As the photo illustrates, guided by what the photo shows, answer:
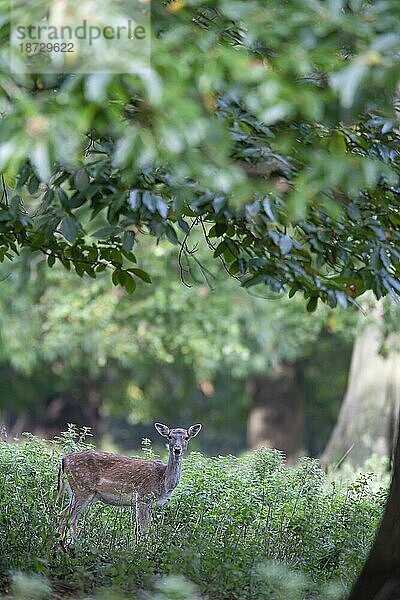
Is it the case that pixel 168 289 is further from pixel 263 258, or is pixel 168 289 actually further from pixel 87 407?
pixel 263 258

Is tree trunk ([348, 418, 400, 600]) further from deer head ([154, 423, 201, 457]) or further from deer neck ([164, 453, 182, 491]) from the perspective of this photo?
deer head ([154, 423, 201, 457])

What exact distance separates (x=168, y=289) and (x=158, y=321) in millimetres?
676

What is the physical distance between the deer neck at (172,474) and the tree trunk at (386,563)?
7.90 feet

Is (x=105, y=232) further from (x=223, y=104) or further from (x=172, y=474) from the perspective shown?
(x=172, y=474)

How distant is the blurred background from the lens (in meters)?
16.1

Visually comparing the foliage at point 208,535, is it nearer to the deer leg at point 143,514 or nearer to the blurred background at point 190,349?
the deer leg at point 143,514

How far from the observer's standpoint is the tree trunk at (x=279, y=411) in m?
22.5

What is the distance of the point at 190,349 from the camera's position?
18000 millimetres

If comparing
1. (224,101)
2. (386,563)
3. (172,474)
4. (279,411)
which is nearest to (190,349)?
(279,411)

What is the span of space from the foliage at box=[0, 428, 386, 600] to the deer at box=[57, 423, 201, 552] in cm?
10

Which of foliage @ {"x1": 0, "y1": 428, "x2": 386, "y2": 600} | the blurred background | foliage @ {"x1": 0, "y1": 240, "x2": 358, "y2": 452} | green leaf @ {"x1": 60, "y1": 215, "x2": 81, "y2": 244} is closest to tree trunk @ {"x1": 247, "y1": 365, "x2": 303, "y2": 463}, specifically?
the blurred background

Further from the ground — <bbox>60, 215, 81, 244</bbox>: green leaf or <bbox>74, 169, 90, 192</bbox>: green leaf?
<bbox>74, 169, 90, 192</bbox>: green leaf

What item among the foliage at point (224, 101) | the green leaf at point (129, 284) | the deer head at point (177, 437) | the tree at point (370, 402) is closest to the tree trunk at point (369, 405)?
the tree at point (370, 402)

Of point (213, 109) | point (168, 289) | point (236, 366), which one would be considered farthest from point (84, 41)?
point (236, 366)
